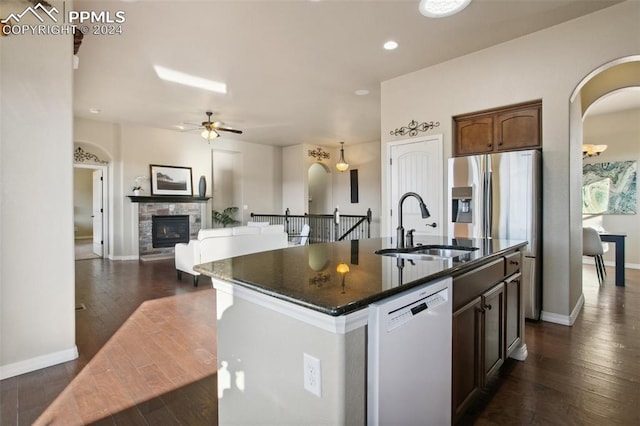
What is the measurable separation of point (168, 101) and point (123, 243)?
353cm

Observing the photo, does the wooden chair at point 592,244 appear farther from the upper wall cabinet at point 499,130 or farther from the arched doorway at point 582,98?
the upper wall cabinet at point 499,130

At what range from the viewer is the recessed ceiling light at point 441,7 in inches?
113

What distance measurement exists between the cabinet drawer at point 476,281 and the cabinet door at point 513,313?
0.75ft

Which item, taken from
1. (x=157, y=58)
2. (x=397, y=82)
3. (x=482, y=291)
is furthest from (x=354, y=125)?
(x=482, y=291)

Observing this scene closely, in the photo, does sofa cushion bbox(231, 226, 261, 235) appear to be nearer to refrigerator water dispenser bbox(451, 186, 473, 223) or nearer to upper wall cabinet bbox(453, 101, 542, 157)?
refrigerator water dispenser bbox(451, 186, 473, 223)

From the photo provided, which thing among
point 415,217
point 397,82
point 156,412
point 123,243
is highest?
point 397,82

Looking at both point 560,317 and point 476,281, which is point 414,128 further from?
point 476,281

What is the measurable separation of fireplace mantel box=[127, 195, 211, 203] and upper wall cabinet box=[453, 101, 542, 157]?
625cm

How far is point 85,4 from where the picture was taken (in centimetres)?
296

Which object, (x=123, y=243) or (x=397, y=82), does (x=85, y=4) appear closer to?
(x=397, y=82)

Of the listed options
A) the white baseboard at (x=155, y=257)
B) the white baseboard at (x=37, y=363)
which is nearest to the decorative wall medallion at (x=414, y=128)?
the white baseboard at (x=37, y=363)

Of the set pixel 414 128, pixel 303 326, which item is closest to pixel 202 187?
pixel 414 128

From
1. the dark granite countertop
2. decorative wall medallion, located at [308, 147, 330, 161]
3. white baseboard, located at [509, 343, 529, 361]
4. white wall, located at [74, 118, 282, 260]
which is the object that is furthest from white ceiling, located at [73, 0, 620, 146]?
decorative wall medallion, located at [308, 147, 330, 161]

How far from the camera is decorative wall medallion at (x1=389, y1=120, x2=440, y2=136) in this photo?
4.24 meters
